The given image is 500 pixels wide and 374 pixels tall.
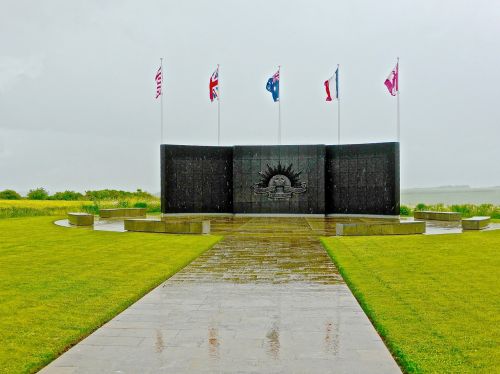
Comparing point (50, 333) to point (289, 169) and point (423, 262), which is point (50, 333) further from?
point (289, 169)

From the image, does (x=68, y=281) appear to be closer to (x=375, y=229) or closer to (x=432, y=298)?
(x=432, y=298)

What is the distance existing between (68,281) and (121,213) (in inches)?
894

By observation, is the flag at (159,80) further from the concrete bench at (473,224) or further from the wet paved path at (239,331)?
the wet paved path at (239,331)

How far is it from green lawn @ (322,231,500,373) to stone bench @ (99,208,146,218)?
19341 millimetres

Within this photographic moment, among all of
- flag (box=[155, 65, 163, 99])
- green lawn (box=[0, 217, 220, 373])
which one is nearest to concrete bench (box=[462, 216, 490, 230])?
green lawn (box=[0, 217, 220, 373])

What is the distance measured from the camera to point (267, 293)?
9008 millimetres

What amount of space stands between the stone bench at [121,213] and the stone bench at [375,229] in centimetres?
1720

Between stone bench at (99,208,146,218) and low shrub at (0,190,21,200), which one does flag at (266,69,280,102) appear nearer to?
stone bench at (99,208,146,218)

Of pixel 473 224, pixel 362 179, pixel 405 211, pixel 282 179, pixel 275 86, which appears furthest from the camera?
pixel 405 211

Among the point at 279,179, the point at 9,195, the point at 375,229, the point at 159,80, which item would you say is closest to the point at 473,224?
the point at 375,229

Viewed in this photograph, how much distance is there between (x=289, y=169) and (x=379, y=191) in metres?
5.97

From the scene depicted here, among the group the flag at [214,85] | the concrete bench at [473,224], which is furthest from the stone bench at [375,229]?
the flag at [214,85]

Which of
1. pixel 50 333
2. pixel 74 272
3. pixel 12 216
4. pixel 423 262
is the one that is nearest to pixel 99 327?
pixel 50 333

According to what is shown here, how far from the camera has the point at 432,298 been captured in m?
8.48
